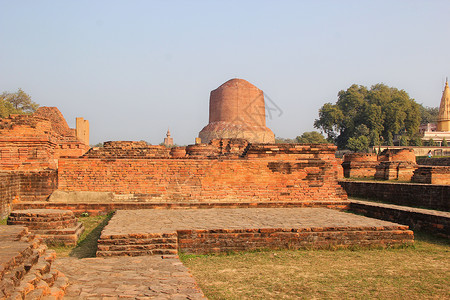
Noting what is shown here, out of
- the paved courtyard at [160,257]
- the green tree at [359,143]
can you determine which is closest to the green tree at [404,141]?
the green tree at [359,143]

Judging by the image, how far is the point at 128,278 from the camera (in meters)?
3.37

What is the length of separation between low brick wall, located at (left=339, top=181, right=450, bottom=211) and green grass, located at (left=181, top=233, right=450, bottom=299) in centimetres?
260

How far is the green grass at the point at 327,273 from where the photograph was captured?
3311 mm

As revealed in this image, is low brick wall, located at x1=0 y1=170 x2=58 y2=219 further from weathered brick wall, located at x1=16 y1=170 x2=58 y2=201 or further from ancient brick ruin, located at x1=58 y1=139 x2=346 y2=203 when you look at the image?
ancient brick ruin, located at x1=58 y1=139 x2=346 y2=203

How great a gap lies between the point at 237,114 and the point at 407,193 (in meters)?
19.0

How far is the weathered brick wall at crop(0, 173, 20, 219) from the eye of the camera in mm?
6254

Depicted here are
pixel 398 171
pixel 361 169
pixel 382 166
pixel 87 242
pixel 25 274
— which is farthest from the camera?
pixel 361 169

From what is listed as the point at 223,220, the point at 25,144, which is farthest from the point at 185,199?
the point at 25,144

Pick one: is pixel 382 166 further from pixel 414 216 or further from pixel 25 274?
pixel 25 274

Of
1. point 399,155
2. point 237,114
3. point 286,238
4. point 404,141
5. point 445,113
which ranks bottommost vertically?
point 286,238

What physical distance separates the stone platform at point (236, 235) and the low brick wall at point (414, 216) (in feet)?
2.19

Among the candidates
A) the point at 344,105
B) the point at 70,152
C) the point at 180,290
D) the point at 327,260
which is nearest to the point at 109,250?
the point at 180,290

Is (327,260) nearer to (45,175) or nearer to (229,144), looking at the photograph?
(45,175)

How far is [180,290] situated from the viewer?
3.04m
